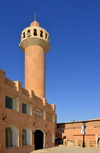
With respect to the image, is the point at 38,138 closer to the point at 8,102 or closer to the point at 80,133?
the point at 80,133

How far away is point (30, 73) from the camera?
35.0 metres

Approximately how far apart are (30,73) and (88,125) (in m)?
15.9

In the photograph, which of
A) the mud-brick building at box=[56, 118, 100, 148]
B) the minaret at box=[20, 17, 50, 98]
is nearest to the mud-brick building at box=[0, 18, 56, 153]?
the minaret at box=[20, 17, 50, 98]

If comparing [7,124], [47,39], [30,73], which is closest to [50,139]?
[30,73]

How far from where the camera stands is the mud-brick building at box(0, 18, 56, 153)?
69.5 ft

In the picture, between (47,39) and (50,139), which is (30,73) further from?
(50,139)

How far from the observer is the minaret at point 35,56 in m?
34.7

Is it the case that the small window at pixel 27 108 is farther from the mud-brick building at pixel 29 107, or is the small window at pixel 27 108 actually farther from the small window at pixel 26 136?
the small window at pixel 26 136

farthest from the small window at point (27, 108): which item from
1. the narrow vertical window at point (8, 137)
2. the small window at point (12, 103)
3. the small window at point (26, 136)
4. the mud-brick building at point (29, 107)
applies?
the narrow vertical window at point (8, 137)

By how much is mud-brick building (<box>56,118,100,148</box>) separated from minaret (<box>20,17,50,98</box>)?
34.0 feet

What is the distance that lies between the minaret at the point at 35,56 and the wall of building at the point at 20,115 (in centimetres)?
391

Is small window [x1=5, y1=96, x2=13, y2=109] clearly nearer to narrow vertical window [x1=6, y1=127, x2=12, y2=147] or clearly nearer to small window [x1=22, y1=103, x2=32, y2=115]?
narrow vertical window [x1=6, y1=127, x2=12, y2=147]

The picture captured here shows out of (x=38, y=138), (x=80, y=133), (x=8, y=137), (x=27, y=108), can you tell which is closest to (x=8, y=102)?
(x=8, y=137)

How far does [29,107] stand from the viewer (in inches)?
1060
